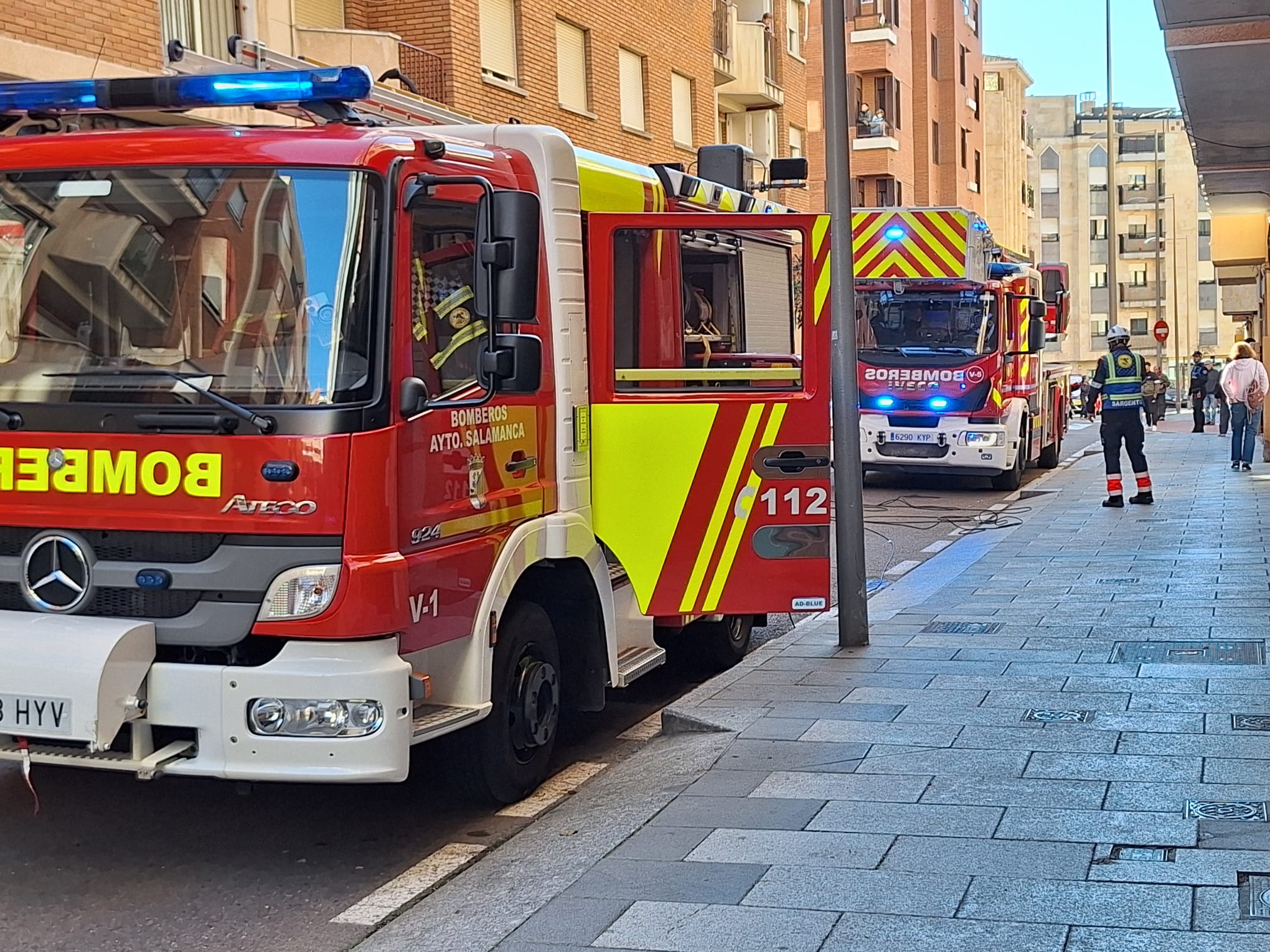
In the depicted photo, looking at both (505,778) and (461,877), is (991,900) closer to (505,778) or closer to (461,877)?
(461,877)

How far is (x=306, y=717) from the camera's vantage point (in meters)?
4.96

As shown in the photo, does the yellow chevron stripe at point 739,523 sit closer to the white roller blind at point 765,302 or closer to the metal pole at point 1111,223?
the white roller blind at point 765,302

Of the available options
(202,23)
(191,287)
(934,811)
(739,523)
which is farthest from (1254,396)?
(191,287)

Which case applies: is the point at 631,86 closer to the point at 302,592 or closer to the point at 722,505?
the point at 722,505

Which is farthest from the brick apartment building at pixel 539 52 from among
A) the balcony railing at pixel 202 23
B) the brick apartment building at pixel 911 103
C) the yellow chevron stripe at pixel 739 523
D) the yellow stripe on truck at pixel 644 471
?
the yellow chevron stripe at pixel 739 523

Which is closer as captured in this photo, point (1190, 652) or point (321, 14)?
point (1190, 652)

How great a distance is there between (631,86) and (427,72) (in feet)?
23.0

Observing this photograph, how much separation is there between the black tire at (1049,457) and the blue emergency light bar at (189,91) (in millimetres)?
19291

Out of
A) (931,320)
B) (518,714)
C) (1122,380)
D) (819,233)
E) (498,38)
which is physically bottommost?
(518,714)

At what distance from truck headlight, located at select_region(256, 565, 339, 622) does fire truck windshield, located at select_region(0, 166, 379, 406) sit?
539 mm

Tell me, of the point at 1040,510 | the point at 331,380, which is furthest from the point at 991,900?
the point at 1040,510

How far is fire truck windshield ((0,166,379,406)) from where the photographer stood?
5.09 m

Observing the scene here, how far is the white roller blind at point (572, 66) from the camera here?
22.9 meters

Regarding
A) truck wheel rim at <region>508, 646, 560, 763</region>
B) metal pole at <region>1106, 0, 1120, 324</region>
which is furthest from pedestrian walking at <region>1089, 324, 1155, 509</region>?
metal pole at <region>1106, 0, 1120, 324</region>
